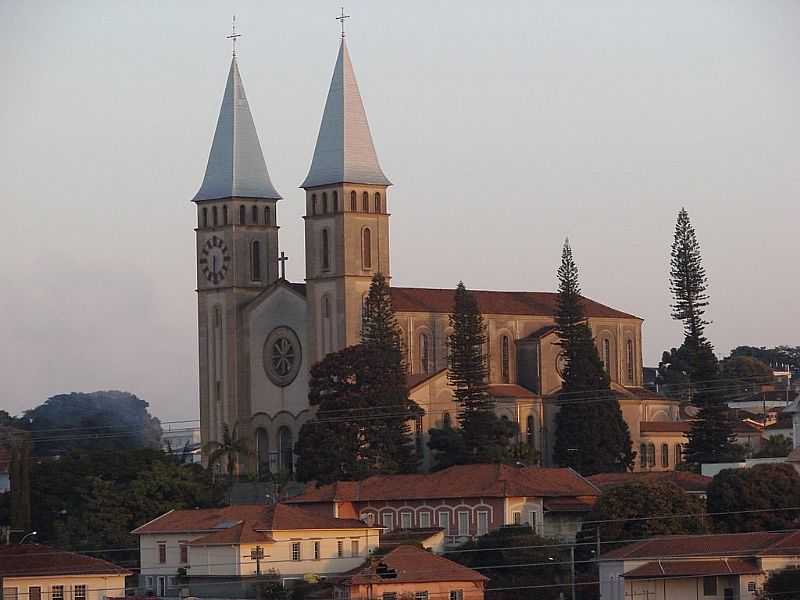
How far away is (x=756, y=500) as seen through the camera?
76.1 m

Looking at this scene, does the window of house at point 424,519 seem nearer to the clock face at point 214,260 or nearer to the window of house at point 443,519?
the window of house at point 443,519

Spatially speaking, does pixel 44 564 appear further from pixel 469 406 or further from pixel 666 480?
pixel 469 406

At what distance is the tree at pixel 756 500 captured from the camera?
75.7 meters

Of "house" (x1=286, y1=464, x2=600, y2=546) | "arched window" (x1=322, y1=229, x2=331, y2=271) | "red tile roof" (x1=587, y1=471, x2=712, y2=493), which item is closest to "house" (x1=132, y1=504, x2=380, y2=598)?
"house" (x1=286, y1=464, x2=600, y2=546)

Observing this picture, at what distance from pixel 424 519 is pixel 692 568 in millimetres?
17199

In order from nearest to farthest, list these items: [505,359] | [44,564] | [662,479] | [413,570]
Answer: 1. [413,570]
2. [44,564]
3. [662,479]
4. [505,359]

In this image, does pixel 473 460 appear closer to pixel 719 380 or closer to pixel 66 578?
pixel 719 380

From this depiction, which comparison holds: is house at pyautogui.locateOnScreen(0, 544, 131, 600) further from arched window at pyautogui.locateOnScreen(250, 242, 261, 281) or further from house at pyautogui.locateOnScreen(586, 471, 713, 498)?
arched window at pyautogui.locateOnScreen(250, 242, 261, 281)

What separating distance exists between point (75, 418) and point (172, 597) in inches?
2548

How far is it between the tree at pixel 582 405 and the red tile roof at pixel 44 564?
99.5 ft

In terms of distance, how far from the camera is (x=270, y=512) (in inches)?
3066

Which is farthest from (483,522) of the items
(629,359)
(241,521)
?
(629,359)

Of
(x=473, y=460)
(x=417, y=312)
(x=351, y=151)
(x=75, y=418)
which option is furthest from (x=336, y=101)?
(x=75, y=418)

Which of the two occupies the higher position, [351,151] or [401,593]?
[351,151]
